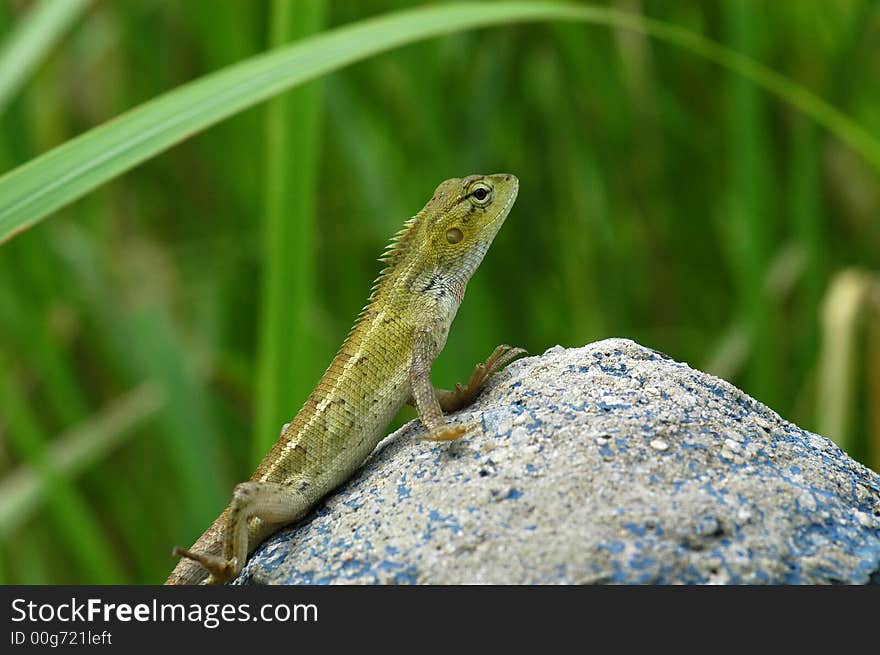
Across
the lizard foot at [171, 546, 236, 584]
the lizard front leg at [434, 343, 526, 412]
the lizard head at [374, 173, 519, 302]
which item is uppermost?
the lizard head at [374, 173, 519, 302]

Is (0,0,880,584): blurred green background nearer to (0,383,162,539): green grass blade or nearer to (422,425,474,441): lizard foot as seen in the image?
(0,383,162,539): green grass blade

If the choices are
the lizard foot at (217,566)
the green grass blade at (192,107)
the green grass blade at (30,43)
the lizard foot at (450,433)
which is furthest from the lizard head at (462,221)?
the green grass blade at (30,43)

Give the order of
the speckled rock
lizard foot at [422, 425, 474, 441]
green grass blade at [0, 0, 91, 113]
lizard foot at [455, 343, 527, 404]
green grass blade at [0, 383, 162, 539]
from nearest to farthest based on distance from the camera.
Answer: the speckled rock → lizard foot at [422, 425, 474, 441] → lizard foot at [455, 343, 527, 404] → green grass blade at [0, 0, 91, 113] → green grass blade at [0, 383, 162, 539]

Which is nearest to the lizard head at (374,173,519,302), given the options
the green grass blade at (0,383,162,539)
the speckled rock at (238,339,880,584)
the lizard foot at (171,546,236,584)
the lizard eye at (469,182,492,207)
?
the lizard eye at (469,182,492,207)

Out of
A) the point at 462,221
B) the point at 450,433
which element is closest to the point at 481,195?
the point at 462,221

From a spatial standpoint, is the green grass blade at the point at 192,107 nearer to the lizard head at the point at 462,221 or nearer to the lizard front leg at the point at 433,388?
the lizard head at the point at 462,221

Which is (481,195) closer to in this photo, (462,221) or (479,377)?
(462,221)
